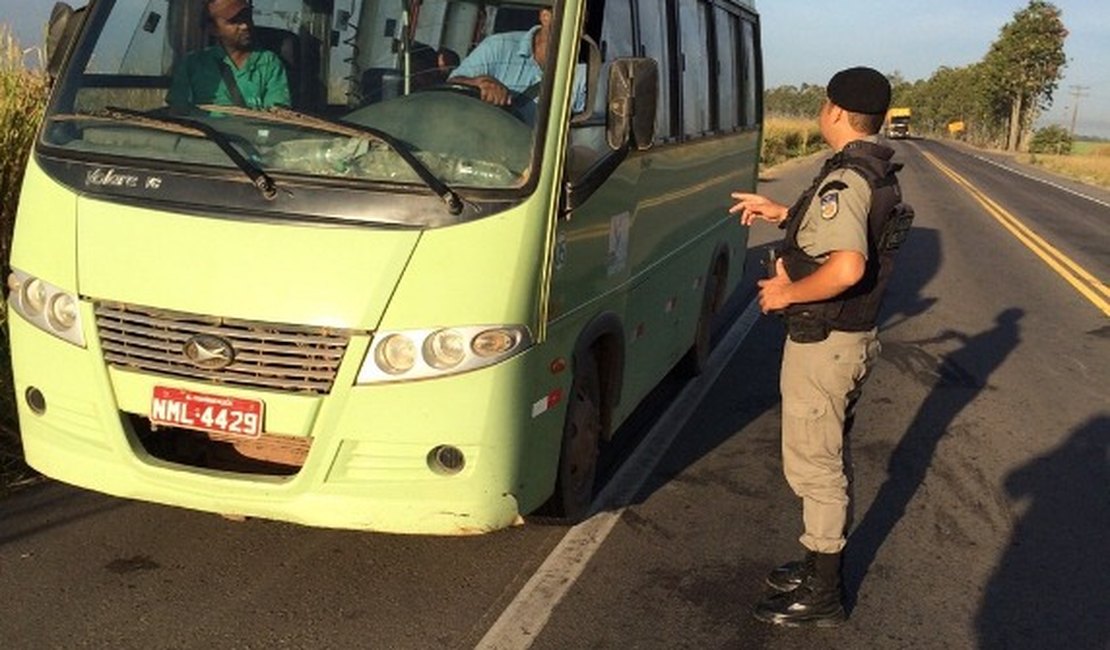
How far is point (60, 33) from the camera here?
181 inches

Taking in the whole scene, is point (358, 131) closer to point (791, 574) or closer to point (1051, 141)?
point (791, 574)

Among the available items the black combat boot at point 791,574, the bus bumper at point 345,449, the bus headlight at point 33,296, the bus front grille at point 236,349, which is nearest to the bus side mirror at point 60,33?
the bus headlight at point 33,296

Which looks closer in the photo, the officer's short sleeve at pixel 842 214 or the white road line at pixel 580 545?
the officer's short sleeve at pixel 842 214

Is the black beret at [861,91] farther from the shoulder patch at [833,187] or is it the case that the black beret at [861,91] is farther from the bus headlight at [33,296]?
the bus headlight at [33,296]

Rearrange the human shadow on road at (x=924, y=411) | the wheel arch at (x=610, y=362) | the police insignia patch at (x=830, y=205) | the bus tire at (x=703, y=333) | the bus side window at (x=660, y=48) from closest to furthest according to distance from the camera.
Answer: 1. the police insignia patch at (x=830, y=205)
2. the wheel arch at (x=610, y=362)
3. the human shadow on road at (x=924, y=411)
4. the bus side window at (x=660, y=48)
5. the bus tire at (x=703, y=333)

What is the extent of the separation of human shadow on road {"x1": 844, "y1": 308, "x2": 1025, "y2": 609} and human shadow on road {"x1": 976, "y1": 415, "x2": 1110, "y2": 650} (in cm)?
51

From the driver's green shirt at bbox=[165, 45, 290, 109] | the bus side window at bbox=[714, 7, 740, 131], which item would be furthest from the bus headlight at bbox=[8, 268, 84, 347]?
the bus side window at bbox=[714, 7, 740, 131]

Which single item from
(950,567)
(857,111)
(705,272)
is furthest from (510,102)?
(705,272)

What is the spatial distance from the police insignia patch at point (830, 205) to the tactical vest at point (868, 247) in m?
0.12

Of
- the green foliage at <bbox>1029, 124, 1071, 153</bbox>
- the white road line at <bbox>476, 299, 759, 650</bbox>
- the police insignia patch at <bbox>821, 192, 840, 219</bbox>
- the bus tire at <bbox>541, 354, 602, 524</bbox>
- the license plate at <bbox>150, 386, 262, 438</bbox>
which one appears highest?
the police insignia patch at <bbox>821, 192, 840, 219</bbox>

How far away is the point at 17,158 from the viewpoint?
6.11 meters

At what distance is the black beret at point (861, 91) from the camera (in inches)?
156

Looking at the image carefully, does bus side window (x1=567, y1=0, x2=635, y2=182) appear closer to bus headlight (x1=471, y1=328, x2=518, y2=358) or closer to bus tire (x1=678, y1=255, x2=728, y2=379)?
bus headlight (x1=471, y1=328, x2=518, y2=358)

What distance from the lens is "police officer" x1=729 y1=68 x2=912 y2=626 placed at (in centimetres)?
387
